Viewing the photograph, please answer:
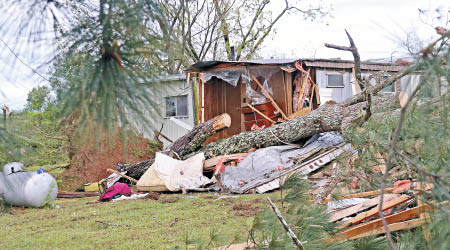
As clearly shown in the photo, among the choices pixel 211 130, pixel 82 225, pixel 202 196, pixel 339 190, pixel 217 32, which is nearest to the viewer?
pixel 339 190

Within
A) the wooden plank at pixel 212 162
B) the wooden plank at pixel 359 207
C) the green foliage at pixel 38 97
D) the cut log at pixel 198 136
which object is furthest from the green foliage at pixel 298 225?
the cut log at pixel 198 136

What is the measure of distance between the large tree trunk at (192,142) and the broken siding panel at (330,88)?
5.21 meters

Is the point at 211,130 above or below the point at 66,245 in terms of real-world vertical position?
above

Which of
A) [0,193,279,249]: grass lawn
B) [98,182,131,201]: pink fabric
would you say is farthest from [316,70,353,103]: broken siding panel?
[98,182,131,201]: pink fabric

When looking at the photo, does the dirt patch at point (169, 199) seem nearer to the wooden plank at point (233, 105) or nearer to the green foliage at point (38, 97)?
the wooden plank at point (233, 105)

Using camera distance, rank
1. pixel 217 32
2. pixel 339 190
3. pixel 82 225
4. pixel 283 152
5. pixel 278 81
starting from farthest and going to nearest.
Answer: pixel 217 32 < pixel 278 81 < pixel 283 152 < pixel 82 225 < pixel 339 190

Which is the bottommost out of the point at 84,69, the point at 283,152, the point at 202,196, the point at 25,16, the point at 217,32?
the point at 202,196

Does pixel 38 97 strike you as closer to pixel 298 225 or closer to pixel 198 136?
pixel 298 225

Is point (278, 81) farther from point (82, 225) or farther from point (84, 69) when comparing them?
point (84, 69)

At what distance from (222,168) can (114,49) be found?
8768 millimetres

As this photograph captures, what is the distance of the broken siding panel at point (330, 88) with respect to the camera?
15.3m

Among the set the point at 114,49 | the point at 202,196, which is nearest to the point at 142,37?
the point at 114,49

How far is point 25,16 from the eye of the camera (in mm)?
1216

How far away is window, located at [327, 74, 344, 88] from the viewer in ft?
51.5
